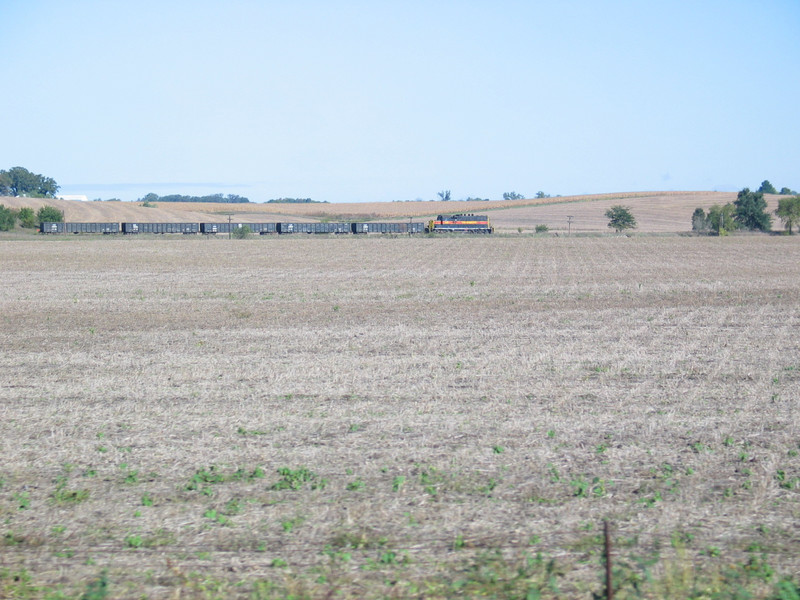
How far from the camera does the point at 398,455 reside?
9594mm

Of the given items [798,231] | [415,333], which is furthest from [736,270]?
[798,231]

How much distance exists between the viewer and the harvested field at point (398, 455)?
6.69 m

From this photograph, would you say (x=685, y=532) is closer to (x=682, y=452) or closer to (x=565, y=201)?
(x=682, y=452)

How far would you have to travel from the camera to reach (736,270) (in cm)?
4112

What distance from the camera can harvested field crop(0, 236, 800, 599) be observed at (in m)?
6.69

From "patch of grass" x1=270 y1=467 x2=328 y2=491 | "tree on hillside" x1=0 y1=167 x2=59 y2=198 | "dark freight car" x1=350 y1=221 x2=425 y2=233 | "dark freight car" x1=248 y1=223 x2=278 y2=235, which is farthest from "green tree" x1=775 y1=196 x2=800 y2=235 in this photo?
"tree on hillside" x1=0 y1=167 x2=59 y2=198

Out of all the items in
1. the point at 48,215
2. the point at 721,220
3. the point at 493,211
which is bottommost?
the point at 721,220

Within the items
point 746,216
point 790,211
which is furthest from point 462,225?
point 790,211

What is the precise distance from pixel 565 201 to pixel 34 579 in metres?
181

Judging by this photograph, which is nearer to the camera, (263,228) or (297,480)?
(297,480)

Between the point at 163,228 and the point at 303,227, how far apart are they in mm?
18954

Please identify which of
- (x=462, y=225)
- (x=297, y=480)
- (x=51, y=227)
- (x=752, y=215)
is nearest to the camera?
(x=297, y=480)

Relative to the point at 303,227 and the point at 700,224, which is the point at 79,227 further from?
the point at 700,224

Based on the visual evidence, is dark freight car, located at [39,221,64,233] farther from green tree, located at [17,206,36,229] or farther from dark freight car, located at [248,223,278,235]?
dark freight car, located at [248,223,278,235]
